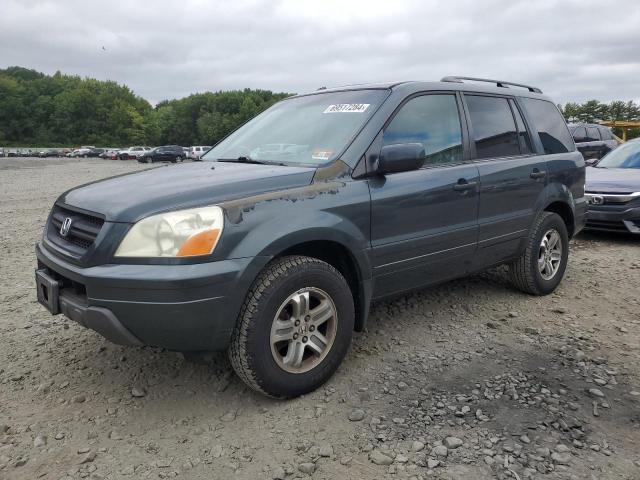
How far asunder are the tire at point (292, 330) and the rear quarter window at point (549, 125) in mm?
2694

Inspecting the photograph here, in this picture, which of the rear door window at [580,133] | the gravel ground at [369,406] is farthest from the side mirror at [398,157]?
the rear door window at [580,133]

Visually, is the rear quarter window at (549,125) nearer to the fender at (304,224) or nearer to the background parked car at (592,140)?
the fender at (304,224)

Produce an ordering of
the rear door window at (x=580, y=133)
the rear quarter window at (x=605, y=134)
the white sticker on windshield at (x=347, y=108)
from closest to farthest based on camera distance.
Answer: the white sticker on windshield at (x=347, y=108) < the rear door window at (x=580, y=133) < the rear quarter window at (x=605, y=134)

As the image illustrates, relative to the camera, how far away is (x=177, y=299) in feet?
7.89

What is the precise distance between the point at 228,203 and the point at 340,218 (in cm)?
66

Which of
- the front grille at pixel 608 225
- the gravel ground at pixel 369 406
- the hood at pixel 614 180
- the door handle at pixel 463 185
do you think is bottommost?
the gravel ground at pixel 369 406

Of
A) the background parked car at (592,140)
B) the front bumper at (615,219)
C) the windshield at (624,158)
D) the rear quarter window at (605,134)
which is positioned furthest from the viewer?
the rear quarter window at (605,134)

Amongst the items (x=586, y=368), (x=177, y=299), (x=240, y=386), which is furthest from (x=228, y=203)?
(x=586, y=368)

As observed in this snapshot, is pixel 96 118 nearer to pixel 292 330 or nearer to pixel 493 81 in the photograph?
pixel 493 81

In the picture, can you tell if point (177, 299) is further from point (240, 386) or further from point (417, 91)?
point (417, 91)

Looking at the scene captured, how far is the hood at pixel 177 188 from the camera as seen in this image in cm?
256

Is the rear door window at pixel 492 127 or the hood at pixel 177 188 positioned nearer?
the hood at pixel 177 188

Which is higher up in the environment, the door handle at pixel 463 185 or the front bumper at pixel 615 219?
A: the door handle at pixel 463 185

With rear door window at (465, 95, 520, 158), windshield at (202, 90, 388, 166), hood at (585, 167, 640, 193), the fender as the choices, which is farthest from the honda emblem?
hood at (585, 167, 640, 193)
